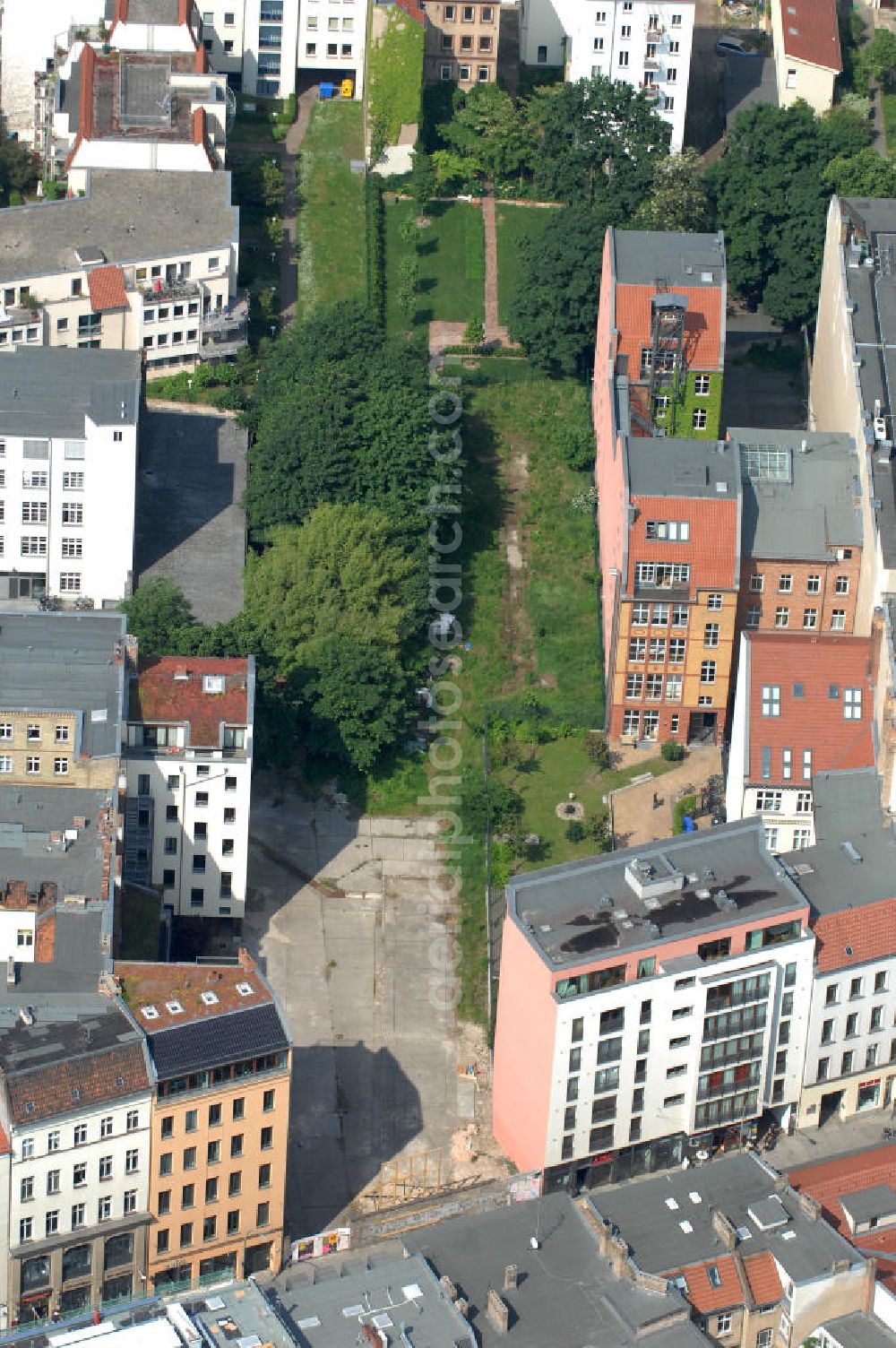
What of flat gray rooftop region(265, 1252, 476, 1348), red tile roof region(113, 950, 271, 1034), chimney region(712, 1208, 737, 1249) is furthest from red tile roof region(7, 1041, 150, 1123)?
chimney region(712, 1208, 737, 1249)

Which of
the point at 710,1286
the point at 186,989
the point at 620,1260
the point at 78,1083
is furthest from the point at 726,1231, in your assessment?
the point at 78,1083

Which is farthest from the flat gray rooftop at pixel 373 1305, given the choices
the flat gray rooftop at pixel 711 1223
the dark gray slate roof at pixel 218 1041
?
the dark gray slate roof at pixel 218 1041

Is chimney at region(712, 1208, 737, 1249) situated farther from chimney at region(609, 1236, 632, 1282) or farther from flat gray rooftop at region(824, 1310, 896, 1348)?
flat gray rooftop at region(824, 1310, 896, 1348)

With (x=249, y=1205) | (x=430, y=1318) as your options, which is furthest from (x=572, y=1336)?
(x=249, y=1205)

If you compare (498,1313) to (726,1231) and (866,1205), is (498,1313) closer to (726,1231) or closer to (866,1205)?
(726,1231)

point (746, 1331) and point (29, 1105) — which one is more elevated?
point (29, 1105)

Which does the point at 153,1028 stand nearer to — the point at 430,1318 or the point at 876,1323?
the point at 430,1318
